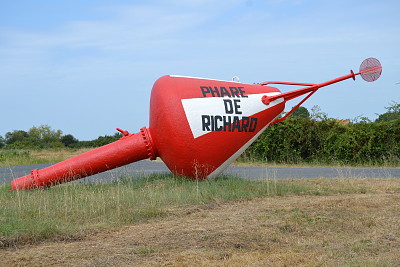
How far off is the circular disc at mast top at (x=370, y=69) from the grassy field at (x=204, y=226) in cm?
230

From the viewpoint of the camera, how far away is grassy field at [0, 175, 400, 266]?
199 inches

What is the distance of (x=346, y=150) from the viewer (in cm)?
1742

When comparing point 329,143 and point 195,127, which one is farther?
point 329,143

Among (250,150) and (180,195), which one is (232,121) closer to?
(180,195)

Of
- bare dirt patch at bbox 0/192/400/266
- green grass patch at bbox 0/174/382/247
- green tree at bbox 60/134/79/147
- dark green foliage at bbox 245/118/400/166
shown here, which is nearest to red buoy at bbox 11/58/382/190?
green grass patch at bbox 0/174/382/247

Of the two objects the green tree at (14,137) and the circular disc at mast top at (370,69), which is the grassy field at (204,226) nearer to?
the circular disc at mast top at (370,69)

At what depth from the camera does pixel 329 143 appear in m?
17.9

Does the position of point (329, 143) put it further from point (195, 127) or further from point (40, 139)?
point (40, 139)

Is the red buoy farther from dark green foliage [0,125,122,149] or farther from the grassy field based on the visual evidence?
dark green foliage [0,125,122,149]

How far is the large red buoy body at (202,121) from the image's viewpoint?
918 centimetres

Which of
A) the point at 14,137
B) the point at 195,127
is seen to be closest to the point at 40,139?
the point at 14,137

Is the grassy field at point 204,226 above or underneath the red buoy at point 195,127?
underneath

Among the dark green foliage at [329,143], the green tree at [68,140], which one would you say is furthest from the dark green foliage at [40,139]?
→ the dark green foliage at [329,143]

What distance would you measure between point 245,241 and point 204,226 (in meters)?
0.94
